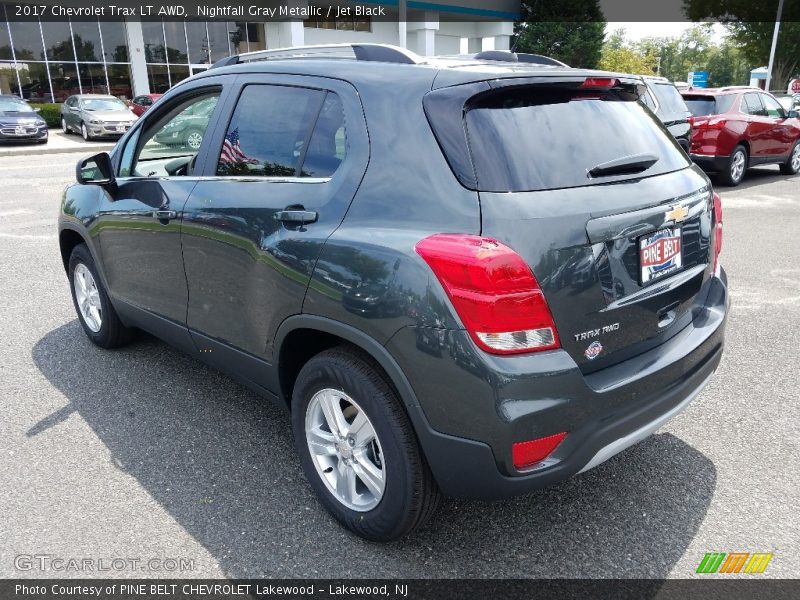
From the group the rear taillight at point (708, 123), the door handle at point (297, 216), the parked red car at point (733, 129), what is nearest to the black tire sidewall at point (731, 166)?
the parked red car at point (733, 129)

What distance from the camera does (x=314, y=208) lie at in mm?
2580

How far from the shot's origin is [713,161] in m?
11.5

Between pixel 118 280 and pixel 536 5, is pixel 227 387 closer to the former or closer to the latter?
pixel 118 280

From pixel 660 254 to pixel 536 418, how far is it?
33.4 inches

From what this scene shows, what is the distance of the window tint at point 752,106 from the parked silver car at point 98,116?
56.7 ft

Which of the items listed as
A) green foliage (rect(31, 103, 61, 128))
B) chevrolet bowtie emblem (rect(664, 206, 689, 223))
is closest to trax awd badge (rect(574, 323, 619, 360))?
chevrolet bowtie emblem (rect(664, 206, 689, 223))

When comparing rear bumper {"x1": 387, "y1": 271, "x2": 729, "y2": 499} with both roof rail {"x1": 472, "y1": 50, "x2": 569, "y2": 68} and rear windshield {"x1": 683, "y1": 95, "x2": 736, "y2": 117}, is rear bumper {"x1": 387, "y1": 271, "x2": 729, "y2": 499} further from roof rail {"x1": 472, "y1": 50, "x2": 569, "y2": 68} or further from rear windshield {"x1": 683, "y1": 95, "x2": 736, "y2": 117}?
rear windshield {"x1": 683, "y1": 95, "x2": 736, "y2": 117}

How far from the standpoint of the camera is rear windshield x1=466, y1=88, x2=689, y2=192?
2.25 m

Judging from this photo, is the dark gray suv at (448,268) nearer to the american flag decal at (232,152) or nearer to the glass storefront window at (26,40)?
the american flag decal at (232,152)

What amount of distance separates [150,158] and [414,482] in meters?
2.66

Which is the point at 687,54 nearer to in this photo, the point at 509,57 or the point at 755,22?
the point at 755,22

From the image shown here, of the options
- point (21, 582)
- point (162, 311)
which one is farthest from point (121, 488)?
point (162, 311)

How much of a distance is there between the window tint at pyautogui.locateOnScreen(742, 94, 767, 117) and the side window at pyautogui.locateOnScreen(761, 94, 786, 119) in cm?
22

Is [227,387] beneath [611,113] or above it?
beneath
